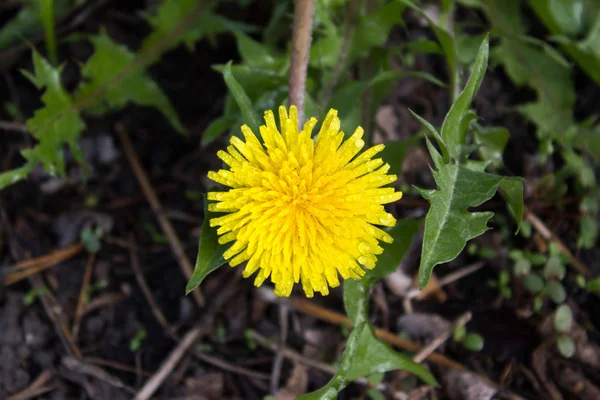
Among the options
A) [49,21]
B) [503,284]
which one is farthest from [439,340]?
[49,21]

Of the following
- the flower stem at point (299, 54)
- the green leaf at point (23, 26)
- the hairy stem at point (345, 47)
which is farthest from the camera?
the green leaf at point (23, 26)

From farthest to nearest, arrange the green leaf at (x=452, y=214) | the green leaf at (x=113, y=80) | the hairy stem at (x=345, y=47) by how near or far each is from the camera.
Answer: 1. the green leaf at (x=113, y=80)
2. the hairy stem at (x=345, y=47)
3. the green leaf at (x=452, y=214)

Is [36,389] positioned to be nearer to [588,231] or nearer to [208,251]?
[208,251]

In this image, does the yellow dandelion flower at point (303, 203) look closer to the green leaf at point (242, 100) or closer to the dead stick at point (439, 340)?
the green leaf at point (242, 100)

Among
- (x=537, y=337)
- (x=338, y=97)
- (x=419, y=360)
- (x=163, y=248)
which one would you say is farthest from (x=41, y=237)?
(x=537, y=337)

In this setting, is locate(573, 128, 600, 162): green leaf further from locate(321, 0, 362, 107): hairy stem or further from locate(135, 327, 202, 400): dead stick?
locate(135, 327, 202, 400): dead stick

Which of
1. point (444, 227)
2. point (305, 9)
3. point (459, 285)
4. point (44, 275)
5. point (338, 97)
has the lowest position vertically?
point (459, 285)

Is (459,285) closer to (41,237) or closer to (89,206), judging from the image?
(89,206)

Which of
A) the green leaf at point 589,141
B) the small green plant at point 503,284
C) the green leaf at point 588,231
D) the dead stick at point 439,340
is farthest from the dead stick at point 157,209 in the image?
the green leaf at point 589,141
